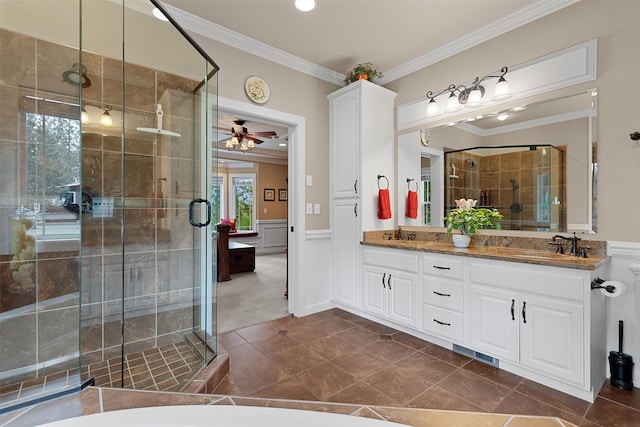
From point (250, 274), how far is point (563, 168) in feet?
15.1

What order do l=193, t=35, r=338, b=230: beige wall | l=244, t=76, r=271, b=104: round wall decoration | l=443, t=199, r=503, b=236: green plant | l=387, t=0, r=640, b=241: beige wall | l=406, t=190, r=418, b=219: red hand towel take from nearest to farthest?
l=387, t=0, r=640, b=241: beige wall < l=443, t=199, r=503, b=236: green plant < l=193, t=35, r=338, b=230: beige wall < l=244, t=76, r=271, b=104: round wall decoration < l=406, t=190, r=418, b=219: red hand towel

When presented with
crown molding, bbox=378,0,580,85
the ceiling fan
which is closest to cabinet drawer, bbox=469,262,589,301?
crown molding, bbox=378,0,580,85

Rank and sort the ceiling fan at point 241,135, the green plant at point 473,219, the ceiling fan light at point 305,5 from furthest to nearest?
the ceiling fan at point 241,135 → the green plant at point 473,219 → the ceiling fan light at point 305,5

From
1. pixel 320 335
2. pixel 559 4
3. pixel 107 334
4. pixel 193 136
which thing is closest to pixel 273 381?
pixel 320 335

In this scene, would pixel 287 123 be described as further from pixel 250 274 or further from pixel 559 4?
pixel 250 274

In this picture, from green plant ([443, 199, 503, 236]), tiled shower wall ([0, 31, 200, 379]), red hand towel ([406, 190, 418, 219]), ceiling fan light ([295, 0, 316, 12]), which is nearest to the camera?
tiled shower wall ([0, 31, 200, 379])

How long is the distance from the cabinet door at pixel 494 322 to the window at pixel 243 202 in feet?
21.1

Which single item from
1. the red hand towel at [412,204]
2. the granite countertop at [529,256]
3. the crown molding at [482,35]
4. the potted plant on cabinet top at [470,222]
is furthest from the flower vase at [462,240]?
the crown molding at [482,35]

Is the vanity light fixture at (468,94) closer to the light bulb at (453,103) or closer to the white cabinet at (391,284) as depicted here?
the light bulb at (453,103)

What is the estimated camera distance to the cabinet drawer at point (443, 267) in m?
2.33

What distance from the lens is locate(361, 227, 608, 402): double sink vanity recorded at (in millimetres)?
1784

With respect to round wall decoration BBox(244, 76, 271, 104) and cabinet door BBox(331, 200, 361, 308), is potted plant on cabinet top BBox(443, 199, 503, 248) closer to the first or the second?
cabinet door BBox(331, 200, 361, 308)

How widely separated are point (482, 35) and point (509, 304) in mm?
2284

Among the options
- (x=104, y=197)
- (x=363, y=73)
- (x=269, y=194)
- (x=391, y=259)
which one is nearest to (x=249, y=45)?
(x=363, y=73)
